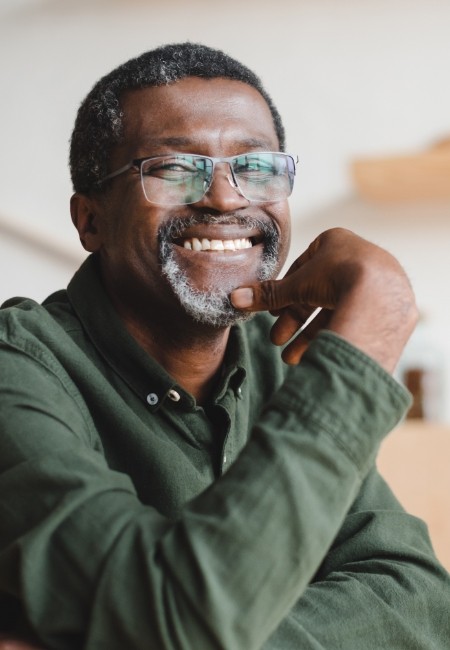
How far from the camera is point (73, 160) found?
1513 millimetres

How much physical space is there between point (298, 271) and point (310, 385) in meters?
0.30

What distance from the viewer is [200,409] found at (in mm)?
1342

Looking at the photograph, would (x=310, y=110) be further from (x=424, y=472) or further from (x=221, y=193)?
(x=221, y=193)

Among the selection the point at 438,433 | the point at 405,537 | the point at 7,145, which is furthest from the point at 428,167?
the point at 405,537

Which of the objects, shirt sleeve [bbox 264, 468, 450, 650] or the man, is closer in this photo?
the man

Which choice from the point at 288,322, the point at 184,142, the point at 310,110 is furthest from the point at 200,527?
the point at 310,110

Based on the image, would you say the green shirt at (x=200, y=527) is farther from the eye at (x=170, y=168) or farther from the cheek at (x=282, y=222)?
the cheek at (x=282, y=222)

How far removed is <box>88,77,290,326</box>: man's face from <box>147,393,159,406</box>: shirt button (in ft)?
0.38

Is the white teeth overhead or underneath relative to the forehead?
underneath

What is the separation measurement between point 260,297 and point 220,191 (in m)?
0.15

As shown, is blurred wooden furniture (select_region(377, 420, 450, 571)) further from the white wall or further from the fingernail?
the fingernail

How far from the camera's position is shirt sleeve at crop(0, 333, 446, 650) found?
2.90ft

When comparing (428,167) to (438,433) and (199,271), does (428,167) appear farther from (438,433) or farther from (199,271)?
(199,271)

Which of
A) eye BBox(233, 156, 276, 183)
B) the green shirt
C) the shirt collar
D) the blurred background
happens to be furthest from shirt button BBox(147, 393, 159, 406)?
the blurred background
